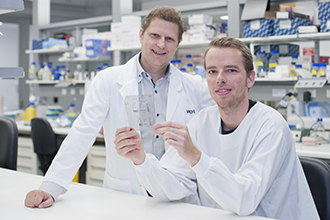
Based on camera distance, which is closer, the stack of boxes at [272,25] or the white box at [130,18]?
the stack of boxes at [272,25]

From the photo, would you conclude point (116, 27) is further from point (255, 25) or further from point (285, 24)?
point (285, 24)

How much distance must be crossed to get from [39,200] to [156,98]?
86 centimetres

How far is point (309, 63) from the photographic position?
3.31m

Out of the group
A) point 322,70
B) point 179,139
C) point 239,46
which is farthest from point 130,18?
point 179,139

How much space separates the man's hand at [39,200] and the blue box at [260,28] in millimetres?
2493

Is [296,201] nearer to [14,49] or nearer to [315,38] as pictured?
[315,38]

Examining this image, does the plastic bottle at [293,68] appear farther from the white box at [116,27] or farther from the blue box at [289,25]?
the white box at [116,27]

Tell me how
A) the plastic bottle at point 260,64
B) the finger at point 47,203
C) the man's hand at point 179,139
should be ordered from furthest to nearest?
the plastic bottle at point 260,64 < the finger at point 47,203 < the man's hand at point 179,139

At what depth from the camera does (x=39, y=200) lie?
4.85ft

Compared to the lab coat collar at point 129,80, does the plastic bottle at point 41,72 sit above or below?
above

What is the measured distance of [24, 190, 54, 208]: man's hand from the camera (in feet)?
4.84

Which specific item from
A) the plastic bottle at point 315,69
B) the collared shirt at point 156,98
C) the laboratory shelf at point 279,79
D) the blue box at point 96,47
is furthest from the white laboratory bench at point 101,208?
the blue box at point 96,47

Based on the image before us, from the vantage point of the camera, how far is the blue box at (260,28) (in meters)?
3.31

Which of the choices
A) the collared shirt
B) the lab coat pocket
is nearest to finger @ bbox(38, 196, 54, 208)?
the lab coat pocket
